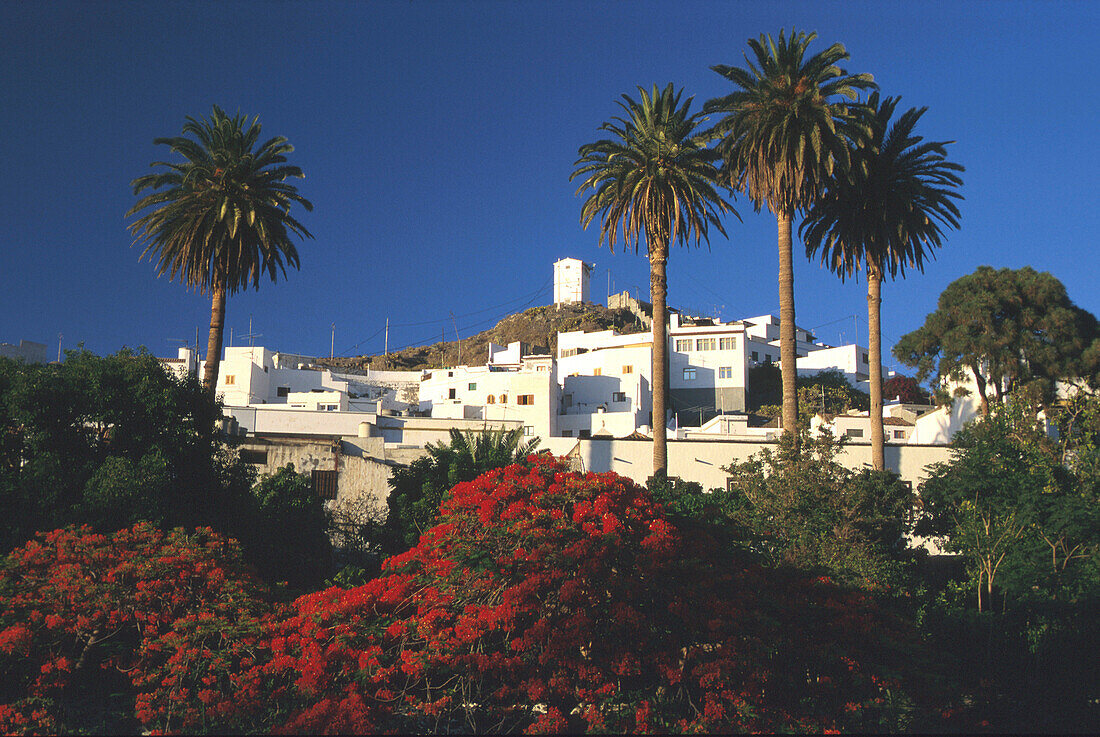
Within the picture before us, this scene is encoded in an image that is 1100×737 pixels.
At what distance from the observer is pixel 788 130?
2748 centimetres

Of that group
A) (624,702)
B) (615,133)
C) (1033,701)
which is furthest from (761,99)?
(624,702)

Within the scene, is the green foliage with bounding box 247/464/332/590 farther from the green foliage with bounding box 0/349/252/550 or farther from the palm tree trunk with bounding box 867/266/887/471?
the palm tree trunk with bounding box 867/266/887/471

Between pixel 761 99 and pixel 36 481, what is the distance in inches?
975

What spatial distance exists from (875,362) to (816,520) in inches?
510

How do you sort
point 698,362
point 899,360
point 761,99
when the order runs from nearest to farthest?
1. point 761,99
2. point 899,360
3. point 698,362

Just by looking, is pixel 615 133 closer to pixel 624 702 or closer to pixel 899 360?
pixel 899 360

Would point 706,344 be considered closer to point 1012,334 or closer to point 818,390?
point 818,390

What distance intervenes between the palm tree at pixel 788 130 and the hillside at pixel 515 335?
75106 mm

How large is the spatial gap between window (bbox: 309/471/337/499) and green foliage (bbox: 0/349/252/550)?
21.9 feet

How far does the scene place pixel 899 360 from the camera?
41.0 metres

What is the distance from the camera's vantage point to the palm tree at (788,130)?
27.2 m

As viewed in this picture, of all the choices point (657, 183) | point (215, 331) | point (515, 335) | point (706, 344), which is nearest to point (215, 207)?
point (215, 331)

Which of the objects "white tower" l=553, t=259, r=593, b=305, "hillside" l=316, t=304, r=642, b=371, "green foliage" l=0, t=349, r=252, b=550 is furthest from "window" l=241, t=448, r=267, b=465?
"white tower" l=553, t=259, r=593, b=305

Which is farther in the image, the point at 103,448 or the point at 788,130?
the point at 788,130
